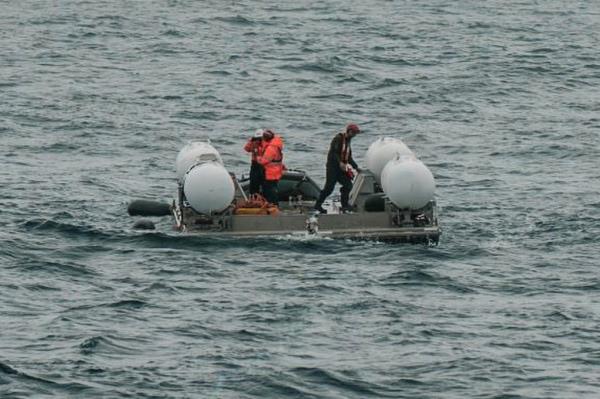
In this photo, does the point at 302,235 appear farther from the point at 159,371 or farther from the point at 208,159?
the point at 159,371

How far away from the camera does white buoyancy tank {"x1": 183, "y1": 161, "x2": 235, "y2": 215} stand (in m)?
33.0

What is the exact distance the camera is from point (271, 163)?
34719 mm

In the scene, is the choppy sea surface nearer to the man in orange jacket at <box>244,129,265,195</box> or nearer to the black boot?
the black boot

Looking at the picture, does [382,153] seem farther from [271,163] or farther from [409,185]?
[409,185]

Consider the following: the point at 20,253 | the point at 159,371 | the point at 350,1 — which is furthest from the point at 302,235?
the point at 350,1

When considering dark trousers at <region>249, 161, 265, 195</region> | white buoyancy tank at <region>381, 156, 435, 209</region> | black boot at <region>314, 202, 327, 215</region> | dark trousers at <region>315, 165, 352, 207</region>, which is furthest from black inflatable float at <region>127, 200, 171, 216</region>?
white buoyancy tank at <region>381, 156, 435, 209</region>

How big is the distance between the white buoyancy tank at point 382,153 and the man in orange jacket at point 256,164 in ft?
7.58

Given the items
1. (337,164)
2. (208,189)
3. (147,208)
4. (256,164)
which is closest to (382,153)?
(337,164)

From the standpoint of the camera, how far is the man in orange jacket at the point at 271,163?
34.6 meters

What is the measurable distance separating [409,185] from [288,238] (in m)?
2.45

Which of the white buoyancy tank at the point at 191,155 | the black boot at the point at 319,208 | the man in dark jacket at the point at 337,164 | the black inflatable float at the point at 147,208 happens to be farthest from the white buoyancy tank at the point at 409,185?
the black inflatable float at the point at 147,208

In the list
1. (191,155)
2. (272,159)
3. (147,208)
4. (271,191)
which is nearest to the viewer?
(272,159)

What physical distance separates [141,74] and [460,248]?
27099mm

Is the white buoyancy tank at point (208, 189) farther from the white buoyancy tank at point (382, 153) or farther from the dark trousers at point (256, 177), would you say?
the white buoyancy tank at point (382, 153)
